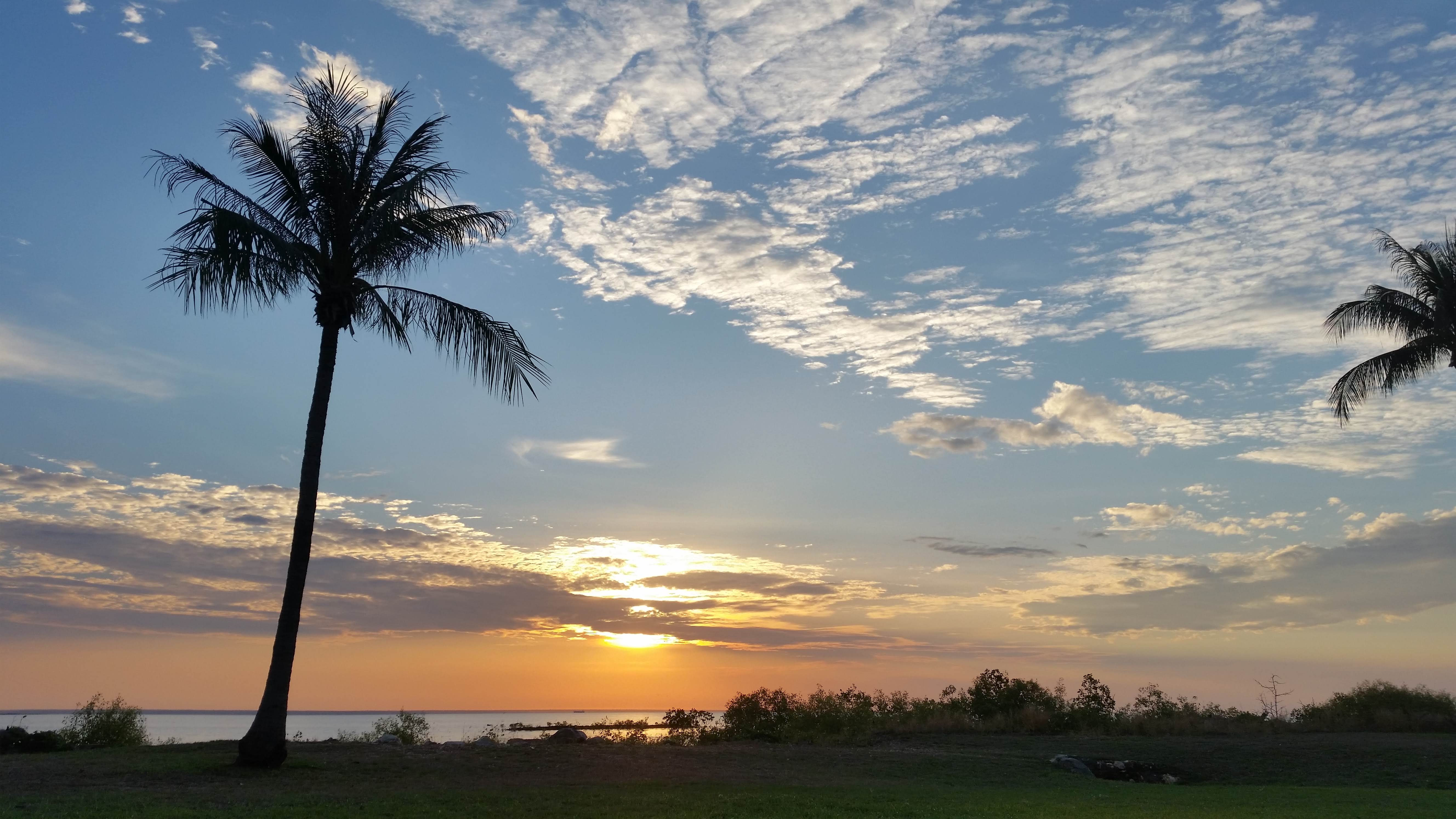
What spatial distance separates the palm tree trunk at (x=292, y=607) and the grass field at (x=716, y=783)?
547 millimetres

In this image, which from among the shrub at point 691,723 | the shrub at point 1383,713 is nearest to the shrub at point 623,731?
the shrub at point 691,723

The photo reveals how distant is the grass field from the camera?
576 inches

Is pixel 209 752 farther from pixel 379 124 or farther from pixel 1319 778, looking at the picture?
pixel 1319 778

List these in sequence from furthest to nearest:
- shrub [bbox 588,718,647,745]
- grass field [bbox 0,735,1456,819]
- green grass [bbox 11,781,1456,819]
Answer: shrub [bbox 588,718,647,745], grass field [bbox 0,735,1456,819], green grass [bbox 11,781,1456,819]

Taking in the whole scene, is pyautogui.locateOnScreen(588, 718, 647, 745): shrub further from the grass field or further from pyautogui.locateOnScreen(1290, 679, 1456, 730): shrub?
pyautogui.locateOnScreen(1290, 679, 1456, 730): shrub

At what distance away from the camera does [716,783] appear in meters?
18.6

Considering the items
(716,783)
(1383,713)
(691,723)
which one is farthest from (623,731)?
(1383,713)

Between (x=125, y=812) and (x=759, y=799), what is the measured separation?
985 cm

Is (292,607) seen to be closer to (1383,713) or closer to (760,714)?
(760,714)

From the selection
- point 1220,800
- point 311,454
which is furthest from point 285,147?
point 1220,800

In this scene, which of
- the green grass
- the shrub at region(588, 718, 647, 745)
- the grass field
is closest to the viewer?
the green grass

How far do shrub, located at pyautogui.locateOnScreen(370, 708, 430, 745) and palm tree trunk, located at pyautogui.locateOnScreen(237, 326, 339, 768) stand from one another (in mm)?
7171

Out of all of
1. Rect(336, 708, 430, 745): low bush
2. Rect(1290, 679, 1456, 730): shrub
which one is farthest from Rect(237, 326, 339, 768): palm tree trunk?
Rect(1290, 679, 1456, 730): shrub

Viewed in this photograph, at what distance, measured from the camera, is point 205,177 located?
19328mm
